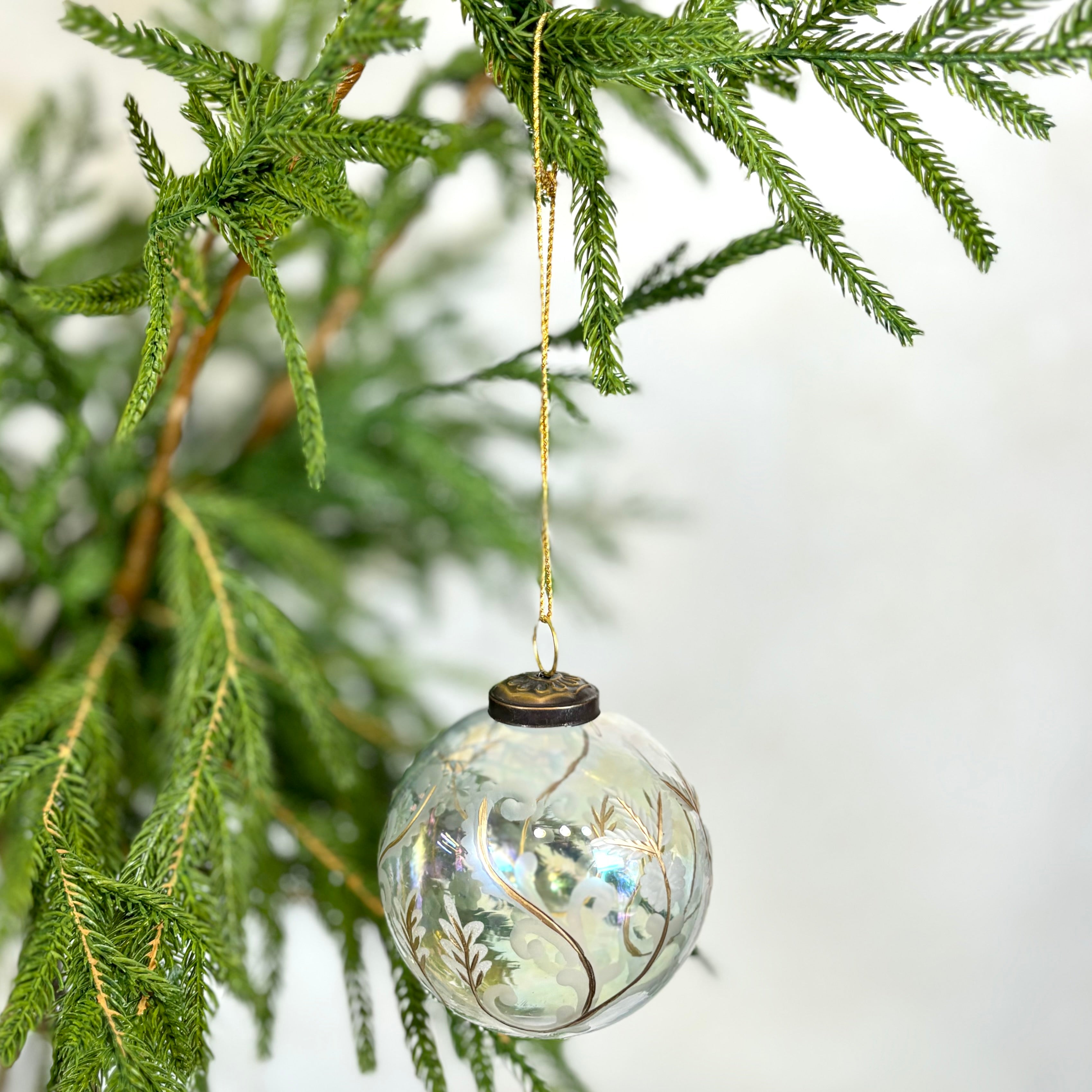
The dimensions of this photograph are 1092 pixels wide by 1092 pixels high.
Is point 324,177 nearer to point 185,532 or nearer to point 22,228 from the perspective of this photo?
point 185,532

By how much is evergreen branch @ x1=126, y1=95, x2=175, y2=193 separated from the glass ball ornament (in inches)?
10.2

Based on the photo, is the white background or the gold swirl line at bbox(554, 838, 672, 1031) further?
the white background

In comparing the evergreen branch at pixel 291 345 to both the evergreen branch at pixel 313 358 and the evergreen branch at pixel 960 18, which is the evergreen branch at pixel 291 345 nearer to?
the evergreen branch at pixel 960 18

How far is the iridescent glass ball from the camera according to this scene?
1.31ft

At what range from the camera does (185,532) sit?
0.62 meters

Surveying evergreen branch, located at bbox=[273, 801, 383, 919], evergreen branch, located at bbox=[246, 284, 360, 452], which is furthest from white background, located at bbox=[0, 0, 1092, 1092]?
evergreen branch, located at bbox=[273, 801, 383, 919]

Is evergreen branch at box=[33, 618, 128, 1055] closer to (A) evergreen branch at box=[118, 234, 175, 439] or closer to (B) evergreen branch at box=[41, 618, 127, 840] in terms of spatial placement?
(B) evergreen branch at box=[41, 618, 127, 840]

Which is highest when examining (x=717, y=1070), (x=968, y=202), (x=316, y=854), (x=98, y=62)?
(x=98, y=62)

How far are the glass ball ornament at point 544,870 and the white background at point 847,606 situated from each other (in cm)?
51

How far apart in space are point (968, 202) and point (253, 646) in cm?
53

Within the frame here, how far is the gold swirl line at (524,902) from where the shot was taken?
1.30 ft

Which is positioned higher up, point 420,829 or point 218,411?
point 218,411

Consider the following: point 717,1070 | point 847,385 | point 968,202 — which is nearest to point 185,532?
point 968,202

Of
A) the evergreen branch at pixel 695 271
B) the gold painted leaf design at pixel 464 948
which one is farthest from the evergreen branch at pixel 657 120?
the gold painted leaf design at pixel 464 948
